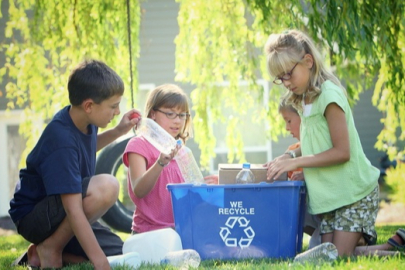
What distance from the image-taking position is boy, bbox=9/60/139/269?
139 inches

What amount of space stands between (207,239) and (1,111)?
27.7 ft

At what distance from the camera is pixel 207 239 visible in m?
3.77

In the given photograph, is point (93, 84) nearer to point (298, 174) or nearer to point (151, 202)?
point (151, 202)

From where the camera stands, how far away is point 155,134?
168 inches

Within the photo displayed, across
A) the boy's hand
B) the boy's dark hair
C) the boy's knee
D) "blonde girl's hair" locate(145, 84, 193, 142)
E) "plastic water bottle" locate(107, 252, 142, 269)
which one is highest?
the boy's dark hair

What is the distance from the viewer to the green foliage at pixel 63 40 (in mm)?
6473

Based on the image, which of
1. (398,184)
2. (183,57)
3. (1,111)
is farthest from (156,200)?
(1,111)

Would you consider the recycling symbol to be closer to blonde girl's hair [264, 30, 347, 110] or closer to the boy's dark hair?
blonde girl's hair [264, 30, 347, 110]

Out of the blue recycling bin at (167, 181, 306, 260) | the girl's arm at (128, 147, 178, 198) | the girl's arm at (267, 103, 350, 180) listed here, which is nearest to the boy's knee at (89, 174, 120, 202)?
the girl's arm at (128, 147, 178, 198)

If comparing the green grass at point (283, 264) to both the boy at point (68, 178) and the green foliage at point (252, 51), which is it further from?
the green foliage at point (252, 51)

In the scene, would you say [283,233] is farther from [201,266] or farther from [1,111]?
[1,111]

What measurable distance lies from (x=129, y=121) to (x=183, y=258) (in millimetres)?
1095

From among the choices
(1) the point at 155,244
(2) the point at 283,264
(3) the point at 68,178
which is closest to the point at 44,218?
(3) the point at 68,178

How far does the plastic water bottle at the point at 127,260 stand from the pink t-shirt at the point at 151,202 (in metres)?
0.57
